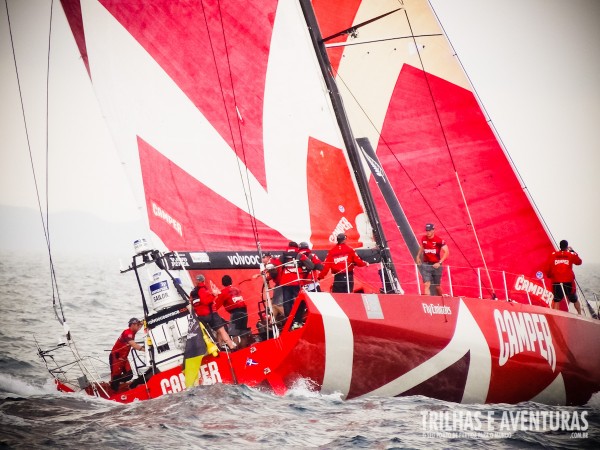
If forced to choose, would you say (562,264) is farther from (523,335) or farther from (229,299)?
(229,299)

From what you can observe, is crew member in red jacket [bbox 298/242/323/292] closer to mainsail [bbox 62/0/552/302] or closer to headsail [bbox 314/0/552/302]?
mainsail [bbox 62/0/552/302]

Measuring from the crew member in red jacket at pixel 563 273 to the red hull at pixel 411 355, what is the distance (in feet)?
3.33

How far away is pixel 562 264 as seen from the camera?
35.4ft

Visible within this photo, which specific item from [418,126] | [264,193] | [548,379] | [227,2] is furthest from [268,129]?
[548,379]

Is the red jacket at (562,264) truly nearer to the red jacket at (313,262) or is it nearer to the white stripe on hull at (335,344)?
the red jacket at (313,262)

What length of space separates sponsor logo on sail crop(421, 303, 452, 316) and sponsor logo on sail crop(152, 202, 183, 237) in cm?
304

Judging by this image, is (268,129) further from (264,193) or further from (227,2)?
(227,2)

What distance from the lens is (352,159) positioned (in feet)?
31.6

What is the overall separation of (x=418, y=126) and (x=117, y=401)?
585 centimetres

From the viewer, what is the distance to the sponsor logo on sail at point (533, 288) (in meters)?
10.9

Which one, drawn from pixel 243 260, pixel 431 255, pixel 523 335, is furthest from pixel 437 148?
pixel 243 260

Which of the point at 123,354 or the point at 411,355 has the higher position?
the point at 123,354

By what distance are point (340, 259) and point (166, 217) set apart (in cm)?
227

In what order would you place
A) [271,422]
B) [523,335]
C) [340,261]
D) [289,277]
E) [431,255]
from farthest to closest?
[431,255] < [523,335] < [289,277] < [340,261] < [271,422]
